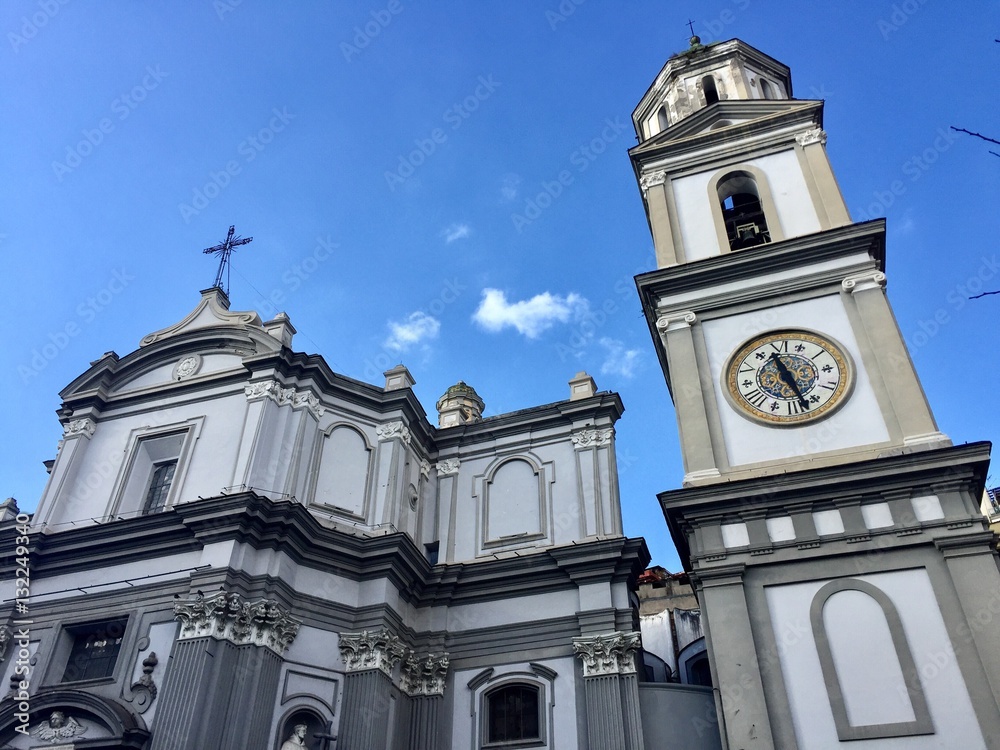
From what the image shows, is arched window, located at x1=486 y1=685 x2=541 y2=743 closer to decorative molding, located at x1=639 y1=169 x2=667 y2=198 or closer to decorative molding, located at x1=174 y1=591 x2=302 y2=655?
decorative molding, located at x1=174 y1=591 x2=302 y2=655

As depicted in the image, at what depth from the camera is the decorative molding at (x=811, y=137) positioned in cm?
2023

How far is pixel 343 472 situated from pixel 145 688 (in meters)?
5.85

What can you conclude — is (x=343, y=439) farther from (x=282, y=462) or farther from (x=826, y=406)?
(x=826, y=406)

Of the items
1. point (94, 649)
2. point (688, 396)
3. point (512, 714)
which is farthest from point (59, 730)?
point (688, 396)

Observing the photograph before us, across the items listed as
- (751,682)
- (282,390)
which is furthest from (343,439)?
(751,682)

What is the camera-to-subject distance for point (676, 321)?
18.0m

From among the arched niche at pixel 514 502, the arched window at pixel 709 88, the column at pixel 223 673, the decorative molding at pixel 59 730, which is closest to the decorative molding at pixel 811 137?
the arched window at pixel 709 88

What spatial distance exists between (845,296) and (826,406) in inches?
109

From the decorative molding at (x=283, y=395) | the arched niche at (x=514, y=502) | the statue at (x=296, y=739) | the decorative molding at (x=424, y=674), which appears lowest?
the statue at (x=296, y=739)

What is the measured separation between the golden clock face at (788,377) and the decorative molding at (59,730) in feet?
43.6

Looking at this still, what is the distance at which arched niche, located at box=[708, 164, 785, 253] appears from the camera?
1936 centimetres

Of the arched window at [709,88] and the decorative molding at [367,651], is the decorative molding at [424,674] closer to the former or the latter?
the decorative molding at [367,651]

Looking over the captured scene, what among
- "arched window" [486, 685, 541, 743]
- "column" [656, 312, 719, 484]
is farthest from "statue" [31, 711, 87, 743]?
"column" [656, 312, 719, 484]

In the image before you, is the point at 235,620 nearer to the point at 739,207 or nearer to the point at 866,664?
the point at 866,664
